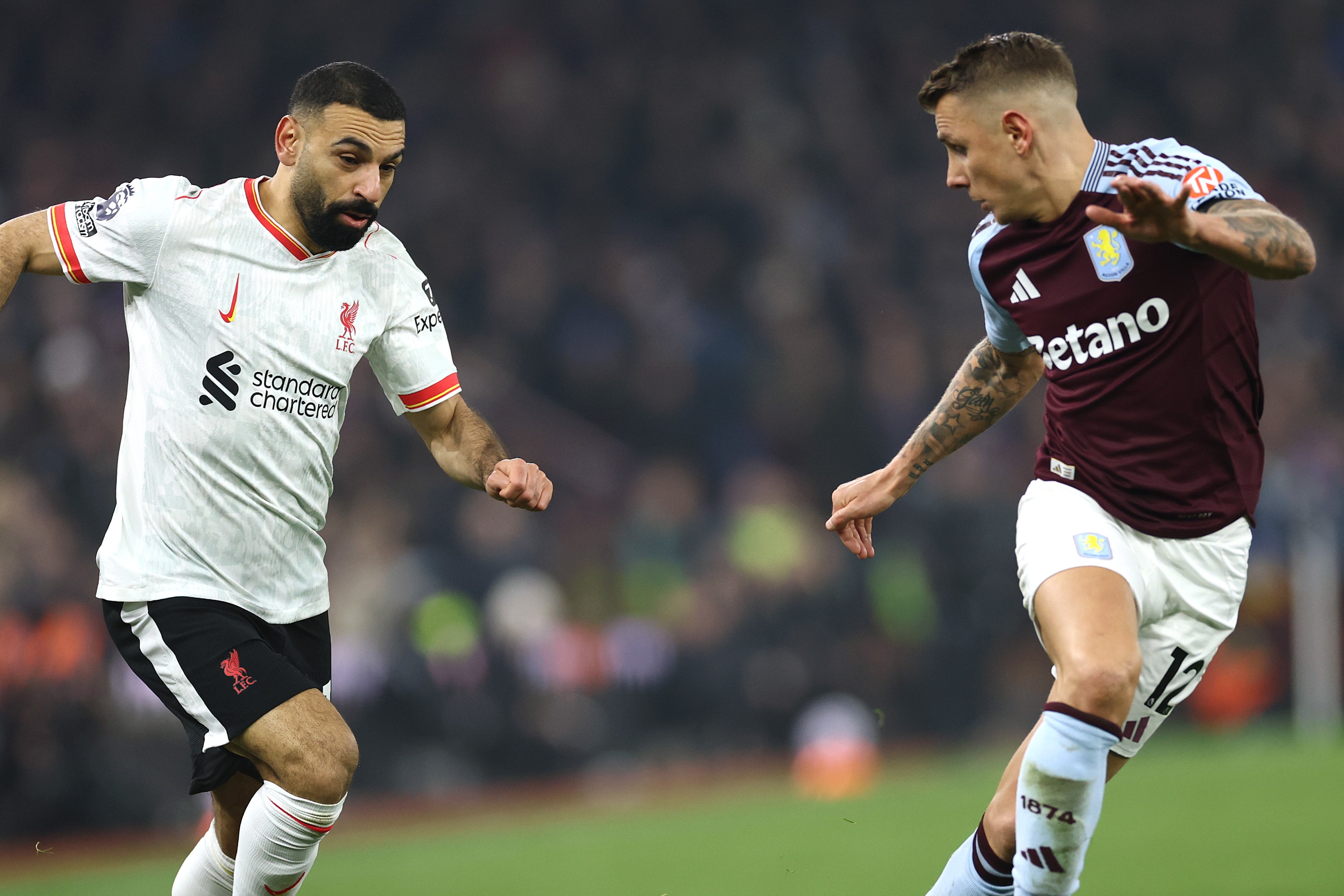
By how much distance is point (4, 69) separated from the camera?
13.6 metres

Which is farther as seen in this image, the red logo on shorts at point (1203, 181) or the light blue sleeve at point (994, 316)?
the light blue sleeve at point (994, 316)

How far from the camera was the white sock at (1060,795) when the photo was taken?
3523 millimetres

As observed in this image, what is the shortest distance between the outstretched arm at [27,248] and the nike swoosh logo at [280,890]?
69.8 inches

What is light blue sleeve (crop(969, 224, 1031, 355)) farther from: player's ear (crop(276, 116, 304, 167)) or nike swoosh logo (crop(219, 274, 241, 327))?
nike swoosh logo (crop(219, 274, 241, 327))

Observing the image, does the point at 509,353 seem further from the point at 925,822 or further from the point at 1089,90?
the point at 1089,90

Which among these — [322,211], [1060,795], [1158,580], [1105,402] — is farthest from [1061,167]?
[322,211]

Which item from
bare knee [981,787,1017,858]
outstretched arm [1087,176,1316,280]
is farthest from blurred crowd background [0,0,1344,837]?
outstretched arm [1087,176,1316,280]

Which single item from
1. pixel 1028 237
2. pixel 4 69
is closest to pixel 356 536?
pixel 4 69

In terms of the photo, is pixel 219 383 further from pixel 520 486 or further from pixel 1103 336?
pixel 1103 336

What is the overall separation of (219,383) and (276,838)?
1.27 metres

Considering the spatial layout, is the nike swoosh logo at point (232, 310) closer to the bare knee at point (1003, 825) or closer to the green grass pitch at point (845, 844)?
the bare knee at point (1003, 825)

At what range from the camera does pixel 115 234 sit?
4.11 meters

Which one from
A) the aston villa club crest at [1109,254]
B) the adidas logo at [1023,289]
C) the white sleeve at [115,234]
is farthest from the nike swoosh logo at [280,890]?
the aston villa club crest at [1109,254]

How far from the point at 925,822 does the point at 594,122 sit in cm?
983
